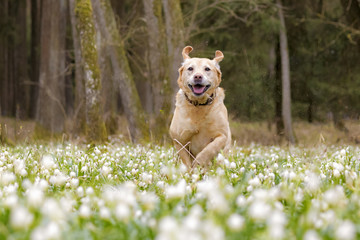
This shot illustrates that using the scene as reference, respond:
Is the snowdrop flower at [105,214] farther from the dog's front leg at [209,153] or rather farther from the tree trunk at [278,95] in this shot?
the tree trunk at [278,95]

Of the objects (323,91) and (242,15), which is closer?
(242,15)

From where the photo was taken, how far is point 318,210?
3.02 meters

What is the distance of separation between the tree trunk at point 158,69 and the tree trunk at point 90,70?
1935 millimetres

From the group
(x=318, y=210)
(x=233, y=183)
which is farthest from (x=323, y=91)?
(x=318, y=210)

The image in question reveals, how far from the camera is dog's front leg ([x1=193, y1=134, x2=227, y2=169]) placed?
6.10 metres

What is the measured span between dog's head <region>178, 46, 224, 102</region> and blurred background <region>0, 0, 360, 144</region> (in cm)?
273

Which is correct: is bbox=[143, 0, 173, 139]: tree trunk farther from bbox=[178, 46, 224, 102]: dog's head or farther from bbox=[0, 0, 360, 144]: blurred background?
bbox=[178, 46, 224, 102]: dog's head

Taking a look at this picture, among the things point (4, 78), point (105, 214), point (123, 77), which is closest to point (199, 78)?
point (105, 214)

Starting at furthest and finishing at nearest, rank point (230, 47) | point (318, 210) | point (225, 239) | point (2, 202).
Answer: point (230, 47), point (2, 202), point (318, 210), point (225, 239)

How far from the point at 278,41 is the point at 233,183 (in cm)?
1363

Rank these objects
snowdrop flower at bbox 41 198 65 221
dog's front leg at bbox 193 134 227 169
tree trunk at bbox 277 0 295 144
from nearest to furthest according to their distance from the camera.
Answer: snowdrop flower at bbox 41 198 65 221 < dog's front leg at bbox 193 134 227 169 < tree trunk at bbox 277 0 295 144

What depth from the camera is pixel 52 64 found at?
1912 centimetres

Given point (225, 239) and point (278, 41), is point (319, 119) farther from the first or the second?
point (225, 239)

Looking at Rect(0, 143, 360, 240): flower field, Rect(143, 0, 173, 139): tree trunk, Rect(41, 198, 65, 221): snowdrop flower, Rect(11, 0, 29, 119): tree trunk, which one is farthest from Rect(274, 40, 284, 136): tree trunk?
Rect(11, 0, 29, 119): tree trunk
